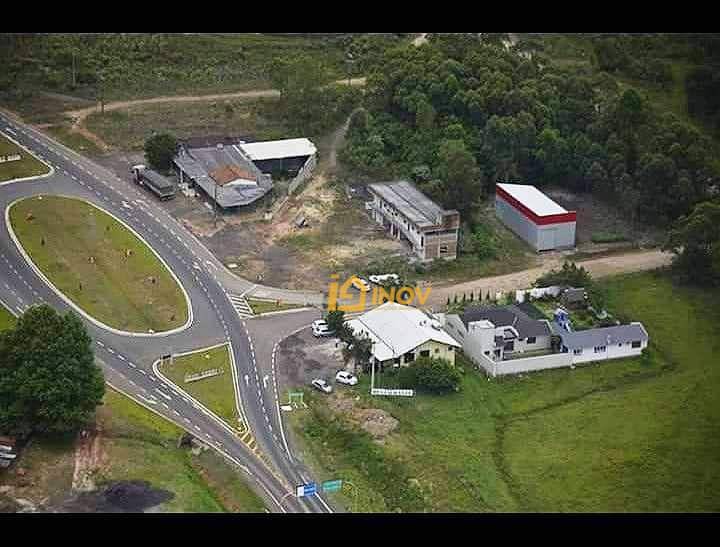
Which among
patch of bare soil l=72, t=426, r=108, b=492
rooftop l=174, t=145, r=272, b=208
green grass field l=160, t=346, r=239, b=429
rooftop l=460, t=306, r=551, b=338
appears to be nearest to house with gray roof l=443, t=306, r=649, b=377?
rooftop l=460, t=306, r=551, b=338

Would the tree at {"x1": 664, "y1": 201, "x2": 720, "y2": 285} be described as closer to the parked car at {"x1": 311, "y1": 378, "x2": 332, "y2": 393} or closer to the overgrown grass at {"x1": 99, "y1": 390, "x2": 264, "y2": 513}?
the parked car at {"x1": 311, "y1": 378, "x2": 332, "y2": 393}

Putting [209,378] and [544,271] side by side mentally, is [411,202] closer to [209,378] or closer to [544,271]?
[544,271]

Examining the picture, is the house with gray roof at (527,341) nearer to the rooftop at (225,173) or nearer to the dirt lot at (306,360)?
the dirt lot at (306,360)

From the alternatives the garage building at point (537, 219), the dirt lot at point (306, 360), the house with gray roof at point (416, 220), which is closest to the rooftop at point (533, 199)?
the garage building at point (537, 219)

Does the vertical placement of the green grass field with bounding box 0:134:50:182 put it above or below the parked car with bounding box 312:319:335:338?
above

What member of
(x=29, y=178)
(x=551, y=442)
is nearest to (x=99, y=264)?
(x=29, y=178)

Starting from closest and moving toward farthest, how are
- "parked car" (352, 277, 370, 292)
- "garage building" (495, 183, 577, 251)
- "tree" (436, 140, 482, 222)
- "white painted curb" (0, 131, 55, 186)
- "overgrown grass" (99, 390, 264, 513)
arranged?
"overgrown grass" (99, 390, 264, 513), "parked car" (352, 277, 370, 292), "garage building" (495, 183, 577, 251), "tree" (436, 140, 482, 222), "white painted curb" (0, 131, 55, 186)
